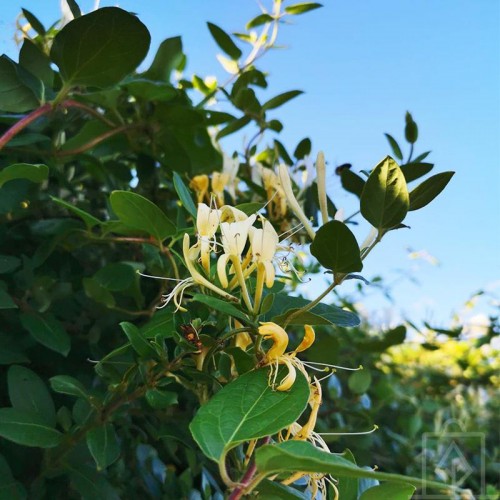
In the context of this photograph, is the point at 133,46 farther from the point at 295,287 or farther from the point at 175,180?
the point at 295,287

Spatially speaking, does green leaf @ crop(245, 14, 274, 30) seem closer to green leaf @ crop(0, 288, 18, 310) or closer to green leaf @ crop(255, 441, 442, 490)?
green leaf @ crop(0, 288, 18, 310)

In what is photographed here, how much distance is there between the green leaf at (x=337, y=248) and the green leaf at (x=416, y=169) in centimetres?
16

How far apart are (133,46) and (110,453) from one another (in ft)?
1.09

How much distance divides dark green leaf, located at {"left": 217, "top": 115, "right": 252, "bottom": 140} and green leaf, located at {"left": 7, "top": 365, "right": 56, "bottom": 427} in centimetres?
44

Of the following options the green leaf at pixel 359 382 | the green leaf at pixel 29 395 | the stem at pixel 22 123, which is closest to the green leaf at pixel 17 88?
the stem at pixel 22 123

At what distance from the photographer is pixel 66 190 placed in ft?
2.77

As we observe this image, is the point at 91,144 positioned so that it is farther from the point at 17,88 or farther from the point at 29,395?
the point at 29,395

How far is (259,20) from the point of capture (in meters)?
0.98

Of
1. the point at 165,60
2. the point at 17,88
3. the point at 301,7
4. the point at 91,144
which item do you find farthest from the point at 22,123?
the point at 301,7

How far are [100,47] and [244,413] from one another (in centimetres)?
34

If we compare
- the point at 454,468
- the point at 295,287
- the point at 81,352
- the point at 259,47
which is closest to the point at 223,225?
the point at 81,352

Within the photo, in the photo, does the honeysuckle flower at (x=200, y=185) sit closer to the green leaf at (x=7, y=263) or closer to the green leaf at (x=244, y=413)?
the green leaf at (x=7, y=263)

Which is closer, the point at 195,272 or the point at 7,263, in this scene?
the point at 195,272

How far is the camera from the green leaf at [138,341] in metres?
0.44
